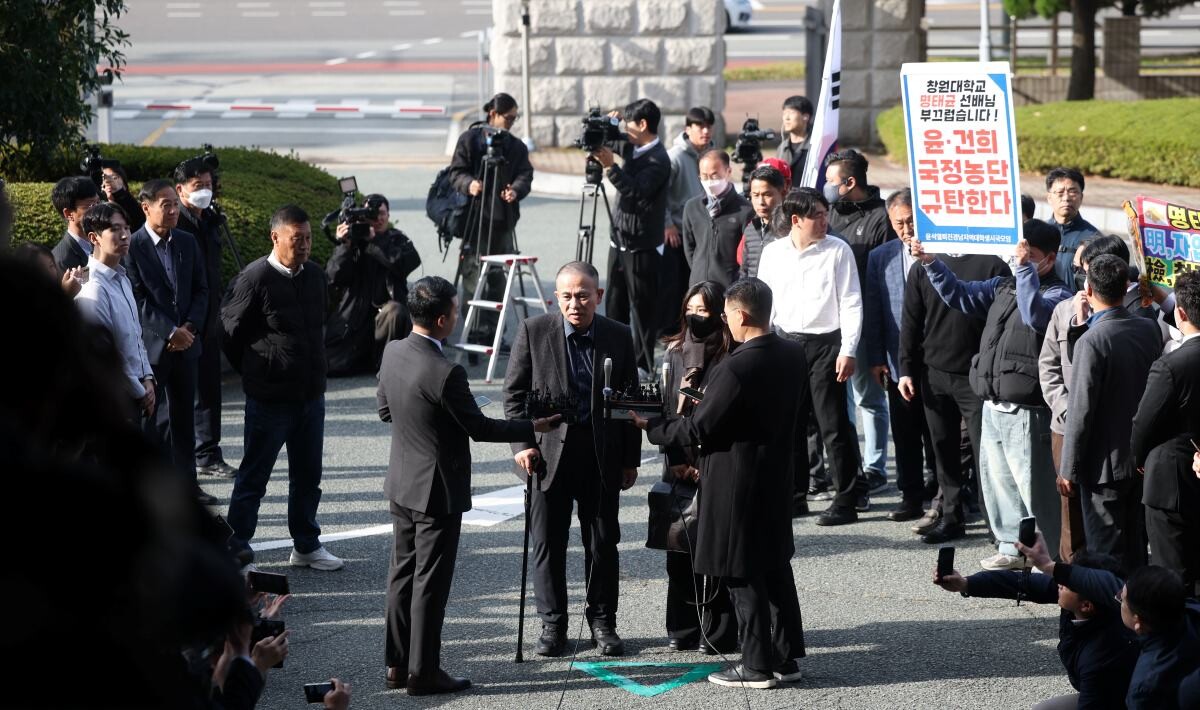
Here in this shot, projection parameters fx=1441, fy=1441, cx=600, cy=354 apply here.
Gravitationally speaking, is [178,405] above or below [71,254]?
below

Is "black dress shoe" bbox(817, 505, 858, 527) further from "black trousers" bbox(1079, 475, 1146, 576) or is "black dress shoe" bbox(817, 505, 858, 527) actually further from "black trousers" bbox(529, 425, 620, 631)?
"black trousers" bbox(529, 425, 620, 631)

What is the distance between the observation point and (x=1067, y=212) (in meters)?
8.39

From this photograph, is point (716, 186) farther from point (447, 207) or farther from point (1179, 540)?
point (1179, 540)

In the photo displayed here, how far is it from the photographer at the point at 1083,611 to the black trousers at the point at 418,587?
214cm

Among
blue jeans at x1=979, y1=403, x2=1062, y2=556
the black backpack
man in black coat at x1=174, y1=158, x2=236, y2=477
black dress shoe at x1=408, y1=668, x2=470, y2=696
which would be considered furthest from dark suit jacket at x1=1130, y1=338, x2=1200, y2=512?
the black backpack

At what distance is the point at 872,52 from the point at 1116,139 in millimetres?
3742

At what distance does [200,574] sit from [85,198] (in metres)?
7.48

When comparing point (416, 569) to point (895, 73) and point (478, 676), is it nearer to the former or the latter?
point (478, 676)

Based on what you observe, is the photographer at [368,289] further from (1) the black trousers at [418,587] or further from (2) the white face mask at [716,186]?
(1) the black trousers at [418,587]

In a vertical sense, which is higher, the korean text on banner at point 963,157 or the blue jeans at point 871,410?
the korean text on banner at point 963,157

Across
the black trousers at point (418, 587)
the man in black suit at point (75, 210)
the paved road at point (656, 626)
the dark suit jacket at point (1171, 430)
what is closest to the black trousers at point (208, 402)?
the paved road at point (656, 626)

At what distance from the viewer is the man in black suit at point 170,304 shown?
832cm

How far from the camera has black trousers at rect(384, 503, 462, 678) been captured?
6074mm

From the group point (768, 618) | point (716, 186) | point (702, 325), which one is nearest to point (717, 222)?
point (716, 186)
